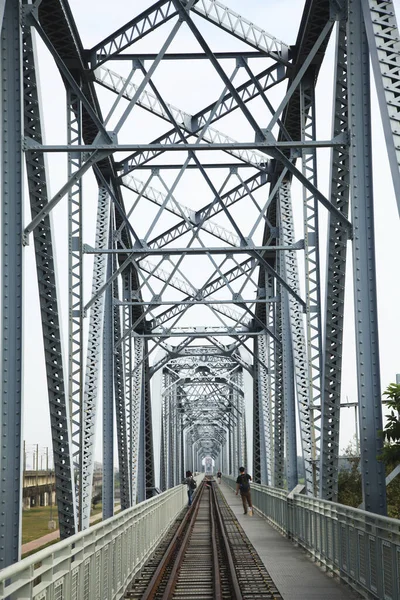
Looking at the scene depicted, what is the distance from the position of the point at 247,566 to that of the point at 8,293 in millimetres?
6146

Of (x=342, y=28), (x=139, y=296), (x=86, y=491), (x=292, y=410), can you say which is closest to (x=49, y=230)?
(x=342, y=28)

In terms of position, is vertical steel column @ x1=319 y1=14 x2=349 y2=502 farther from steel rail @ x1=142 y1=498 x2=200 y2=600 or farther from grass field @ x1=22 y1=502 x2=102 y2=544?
grass field @ x1=22 y1=502 x2=102 y2=544

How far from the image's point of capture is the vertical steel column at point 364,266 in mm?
10516

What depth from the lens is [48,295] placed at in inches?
466

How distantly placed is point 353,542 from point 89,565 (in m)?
3.35

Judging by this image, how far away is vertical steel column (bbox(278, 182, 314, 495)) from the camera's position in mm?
17609

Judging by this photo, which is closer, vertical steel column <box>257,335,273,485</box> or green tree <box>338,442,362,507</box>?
green tree <box>338,442,362,507</box>

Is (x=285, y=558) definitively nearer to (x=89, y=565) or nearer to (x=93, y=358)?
(x=93, y=358)

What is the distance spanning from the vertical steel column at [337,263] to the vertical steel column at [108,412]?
832 cm

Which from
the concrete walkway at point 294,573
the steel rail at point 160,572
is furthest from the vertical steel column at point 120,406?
the concrete walkway at point 294,573

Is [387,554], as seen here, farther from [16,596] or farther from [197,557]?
[197,557]

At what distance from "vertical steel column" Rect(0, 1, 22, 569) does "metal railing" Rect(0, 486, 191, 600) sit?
83 centimetres

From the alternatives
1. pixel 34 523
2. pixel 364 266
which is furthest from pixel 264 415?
pixel 34 523

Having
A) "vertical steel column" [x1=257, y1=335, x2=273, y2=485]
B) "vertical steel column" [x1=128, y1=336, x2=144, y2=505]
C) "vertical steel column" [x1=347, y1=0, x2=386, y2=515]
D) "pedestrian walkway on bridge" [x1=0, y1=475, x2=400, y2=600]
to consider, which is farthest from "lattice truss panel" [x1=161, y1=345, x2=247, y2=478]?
"vertical steel column" [x1=347, y1=0, x2=386, y2=515]
